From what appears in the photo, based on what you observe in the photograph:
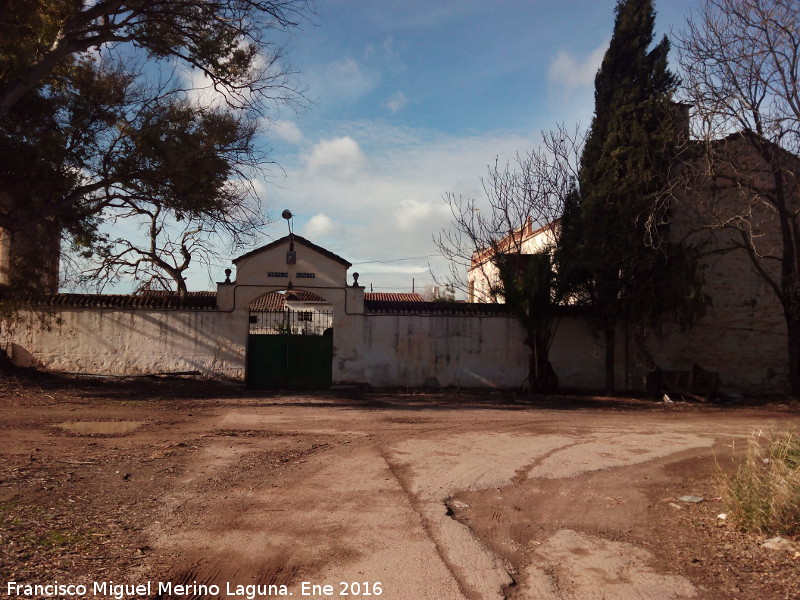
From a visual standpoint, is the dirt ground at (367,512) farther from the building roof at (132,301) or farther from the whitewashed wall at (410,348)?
the building roof at (132,301)

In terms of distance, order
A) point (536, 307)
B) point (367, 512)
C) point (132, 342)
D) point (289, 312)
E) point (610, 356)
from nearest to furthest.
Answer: point (367, 512) < point (132, 342) < point (536, 307) < point (610, 356) < point (289, 312)

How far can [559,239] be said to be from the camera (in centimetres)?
1922

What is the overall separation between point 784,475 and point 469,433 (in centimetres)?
625

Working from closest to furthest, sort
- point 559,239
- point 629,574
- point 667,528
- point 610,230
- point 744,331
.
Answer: point 629,574, point 667,528, point 610,230, point 559,239, point 744,331

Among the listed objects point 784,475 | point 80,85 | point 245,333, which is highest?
point 80,85

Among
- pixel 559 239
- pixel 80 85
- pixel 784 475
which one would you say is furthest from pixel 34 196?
pixel 784 475

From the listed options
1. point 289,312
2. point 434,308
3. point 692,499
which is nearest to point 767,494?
point 692,499

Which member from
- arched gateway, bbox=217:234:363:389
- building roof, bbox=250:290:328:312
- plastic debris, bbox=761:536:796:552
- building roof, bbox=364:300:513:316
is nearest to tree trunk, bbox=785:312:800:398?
building roof, bbox=364:300:513:316

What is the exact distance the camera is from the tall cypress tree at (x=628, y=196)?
17.6 m

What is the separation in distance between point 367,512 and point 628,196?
1458 cm

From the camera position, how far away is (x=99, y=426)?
1090 centimetres

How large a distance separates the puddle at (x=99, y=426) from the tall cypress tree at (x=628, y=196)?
40.8 ft

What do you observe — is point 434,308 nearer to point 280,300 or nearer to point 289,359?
point 289,359

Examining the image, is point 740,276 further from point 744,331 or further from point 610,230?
point 610,230
